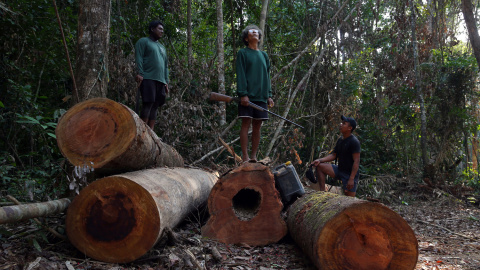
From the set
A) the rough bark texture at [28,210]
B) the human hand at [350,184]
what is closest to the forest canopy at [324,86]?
the human hand at [350,184]

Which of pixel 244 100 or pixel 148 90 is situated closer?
pixel 244 100

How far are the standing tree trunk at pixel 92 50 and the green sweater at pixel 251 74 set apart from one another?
70.3 inches

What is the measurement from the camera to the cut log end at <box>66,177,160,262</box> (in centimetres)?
304

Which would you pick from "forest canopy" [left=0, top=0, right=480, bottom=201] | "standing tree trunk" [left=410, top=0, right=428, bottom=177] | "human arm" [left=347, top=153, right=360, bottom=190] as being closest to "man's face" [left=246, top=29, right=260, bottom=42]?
"human arm" [left=347, top=153, right=360, bottom=190]

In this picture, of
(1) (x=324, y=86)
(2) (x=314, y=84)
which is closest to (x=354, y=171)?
(1) (x=324, y=86)

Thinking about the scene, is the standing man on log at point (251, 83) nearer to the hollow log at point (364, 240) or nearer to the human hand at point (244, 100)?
the human hand at point (244, 100)

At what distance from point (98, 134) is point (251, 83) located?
2.49m

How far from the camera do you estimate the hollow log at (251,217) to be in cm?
406

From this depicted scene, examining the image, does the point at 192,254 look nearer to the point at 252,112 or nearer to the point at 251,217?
the point at 251,217

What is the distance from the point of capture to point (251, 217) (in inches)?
164

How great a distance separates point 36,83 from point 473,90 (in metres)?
10.8

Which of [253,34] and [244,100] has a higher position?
[253,34]

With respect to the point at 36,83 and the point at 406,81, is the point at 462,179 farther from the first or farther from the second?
the point at 36,83

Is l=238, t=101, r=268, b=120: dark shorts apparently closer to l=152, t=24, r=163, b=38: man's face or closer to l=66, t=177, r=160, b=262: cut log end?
l=152, t=24, r=163, b=38: man's face
